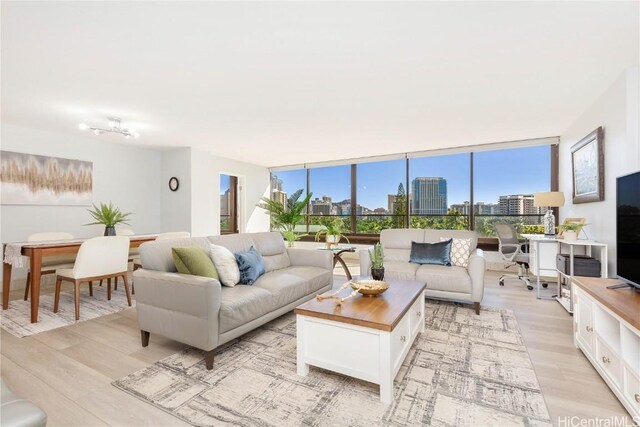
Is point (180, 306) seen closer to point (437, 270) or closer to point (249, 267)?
point (249, 267)

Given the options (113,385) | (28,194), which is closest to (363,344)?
(113,385)

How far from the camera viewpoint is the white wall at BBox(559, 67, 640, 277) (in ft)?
8.63

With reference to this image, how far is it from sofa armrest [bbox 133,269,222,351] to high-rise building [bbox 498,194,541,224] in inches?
219

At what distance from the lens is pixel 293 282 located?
2.88 meters

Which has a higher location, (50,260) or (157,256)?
(157,256)

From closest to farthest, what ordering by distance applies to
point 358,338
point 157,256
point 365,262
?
point 358,338, point 157,256, point 365,262

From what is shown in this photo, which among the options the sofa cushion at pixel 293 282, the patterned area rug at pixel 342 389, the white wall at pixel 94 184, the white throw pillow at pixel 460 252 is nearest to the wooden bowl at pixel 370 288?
the patterned area rug at pixel 342 389

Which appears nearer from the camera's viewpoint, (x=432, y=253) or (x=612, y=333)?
(x=612, y=333)

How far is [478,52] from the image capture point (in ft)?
7.65

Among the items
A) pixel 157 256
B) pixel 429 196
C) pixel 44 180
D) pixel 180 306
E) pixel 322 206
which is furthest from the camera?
pixel 322 206

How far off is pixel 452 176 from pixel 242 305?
5.29 metres

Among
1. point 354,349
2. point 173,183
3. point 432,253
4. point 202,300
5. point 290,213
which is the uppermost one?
point 173,183

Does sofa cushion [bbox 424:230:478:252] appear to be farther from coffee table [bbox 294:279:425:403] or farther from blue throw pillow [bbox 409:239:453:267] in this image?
coffee table [bbox 294:279:425:403]

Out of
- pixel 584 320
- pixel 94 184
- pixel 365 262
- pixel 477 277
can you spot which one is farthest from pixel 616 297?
pixel 94 184
